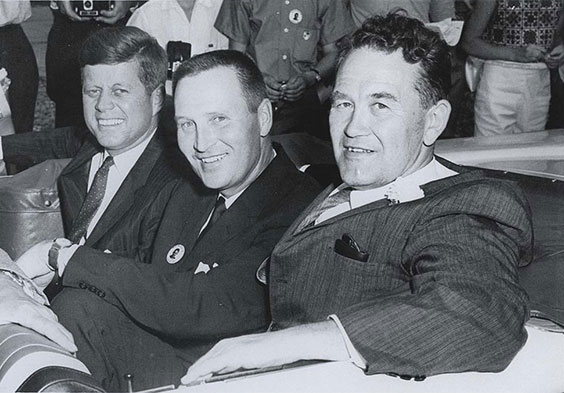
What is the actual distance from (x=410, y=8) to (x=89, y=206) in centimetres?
196

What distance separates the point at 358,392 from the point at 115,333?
0.71 meters

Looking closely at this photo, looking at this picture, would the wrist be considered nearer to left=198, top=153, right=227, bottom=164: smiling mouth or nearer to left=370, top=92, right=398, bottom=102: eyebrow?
left=198, top=153, right=227, bottom=164: smiling mouth

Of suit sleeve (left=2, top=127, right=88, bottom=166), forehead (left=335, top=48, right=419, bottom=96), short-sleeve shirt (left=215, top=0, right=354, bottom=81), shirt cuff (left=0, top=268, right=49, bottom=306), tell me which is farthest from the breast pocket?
shirt cuff (left=0, top=268, right=49, bottom=306)


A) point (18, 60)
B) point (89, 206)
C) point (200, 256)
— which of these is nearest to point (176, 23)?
point (18, 60)

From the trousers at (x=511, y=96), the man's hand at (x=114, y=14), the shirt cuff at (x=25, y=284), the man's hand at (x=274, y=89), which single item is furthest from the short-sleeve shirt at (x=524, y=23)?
the shirt cuff at (x=25, y=284)

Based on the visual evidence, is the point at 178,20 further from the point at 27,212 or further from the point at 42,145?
the point at 27,212

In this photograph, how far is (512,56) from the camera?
10.7ft

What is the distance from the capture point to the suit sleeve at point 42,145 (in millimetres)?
2525

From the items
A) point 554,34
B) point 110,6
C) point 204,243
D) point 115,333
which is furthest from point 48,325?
point 554,34

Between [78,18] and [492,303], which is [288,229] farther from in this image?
[78,18]

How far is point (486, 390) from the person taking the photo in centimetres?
104

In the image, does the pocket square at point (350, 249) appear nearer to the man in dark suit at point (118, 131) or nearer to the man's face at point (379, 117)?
the man's face at point (379, 117)

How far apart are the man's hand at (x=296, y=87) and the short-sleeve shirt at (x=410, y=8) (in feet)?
1.35

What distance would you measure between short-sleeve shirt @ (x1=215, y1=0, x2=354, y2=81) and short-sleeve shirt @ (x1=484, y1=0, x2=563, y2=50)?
2.23 feet
